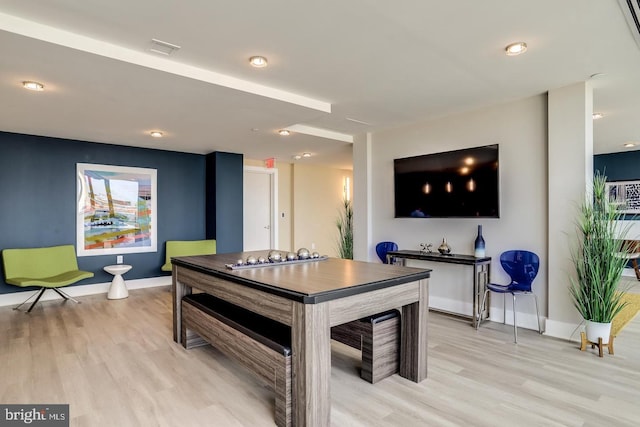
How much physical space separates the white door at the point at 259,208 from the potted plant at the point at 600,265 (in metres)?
5.61

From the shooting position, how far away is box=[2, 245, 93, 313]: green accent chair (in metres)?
4.43

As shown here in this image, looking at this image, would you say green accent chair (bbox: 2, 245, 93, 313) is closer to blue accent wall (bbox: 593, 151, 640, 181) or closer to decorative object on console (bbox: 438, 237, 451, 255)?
decorative object on console (bbox: 438, 237, 451, 255)

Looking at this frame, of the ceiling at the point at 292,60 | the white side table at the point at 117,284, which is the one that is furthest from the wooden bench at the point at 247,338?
the white side table at the point at 117,284

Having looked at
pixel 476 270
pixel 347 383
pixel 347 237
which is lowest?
pixel 347 383

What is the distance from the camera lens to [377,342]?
250 centimetres

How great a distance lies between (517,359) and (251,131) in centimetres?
384

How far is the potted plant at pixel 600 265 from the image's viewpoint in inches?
118

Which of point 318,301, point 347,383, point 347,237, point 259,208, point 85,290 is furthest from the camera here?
point 259,208

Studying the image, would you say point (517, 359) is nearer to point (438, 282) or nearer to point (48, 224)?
point (438, 282)

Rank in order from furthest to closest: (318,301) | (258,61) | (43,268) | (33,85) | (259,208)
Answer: (259,208)
(43,268)
(33,85)
(258,61)
(318,301)

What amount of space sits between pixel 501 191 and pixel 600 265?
1.21m

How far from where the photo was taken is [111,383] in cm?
251

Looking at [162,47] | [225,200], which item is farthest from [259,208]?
[162,47]

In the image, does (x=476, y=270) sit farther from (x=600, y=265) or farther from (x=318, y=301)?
(x=318, y=301)
